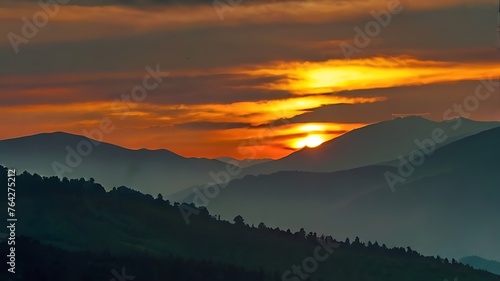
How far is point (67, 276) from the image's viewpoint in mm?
199875

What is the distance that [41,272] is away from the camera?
197m

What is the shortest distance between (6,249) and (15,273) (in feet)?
46.7

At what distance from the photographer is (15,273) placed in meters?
184

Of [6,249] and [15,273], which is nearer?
[15,273]

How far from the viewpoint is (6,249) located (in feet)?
648

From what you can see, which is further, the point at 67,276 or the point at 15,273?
the point at 67,276

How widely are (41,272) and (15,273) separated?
13.0 metres

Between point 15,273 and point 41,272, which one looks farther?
point 41,272

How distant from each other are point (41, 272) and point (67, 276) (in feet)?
16.9

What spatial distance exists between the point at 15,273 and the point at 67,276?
55.6 feet
